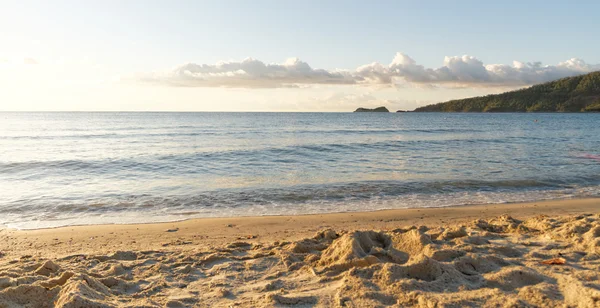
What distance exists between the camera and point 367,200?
10.5m

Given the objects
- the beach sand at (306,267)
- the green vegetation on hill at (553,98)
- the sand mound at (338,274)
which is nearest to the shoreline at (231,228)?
the beach sand at (306,267)

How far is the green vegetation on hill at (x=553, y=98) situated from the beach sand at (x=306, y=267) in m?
145

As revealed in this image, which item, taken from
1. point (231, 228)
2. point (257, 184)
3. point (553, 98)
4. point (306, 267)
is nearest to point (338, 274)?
point (306, 267)

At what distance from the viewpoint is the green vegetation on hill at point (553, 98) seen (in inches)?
4857

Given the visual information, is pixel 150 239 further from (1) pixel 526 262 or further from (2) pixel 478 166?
(2) pixel 478 166

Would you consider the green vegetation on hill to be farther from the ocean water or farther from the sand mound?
the sand mound

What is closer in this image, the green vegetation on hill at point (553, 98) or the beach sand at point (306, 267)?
the beach sand at point (306, 267)

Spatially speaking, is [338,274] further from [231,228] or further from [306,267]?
[231,228]

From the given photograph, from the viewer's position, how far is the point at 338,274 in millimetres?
4621

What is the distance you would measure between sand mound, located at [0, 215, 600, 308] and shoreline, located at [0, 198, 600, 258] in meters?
0.85

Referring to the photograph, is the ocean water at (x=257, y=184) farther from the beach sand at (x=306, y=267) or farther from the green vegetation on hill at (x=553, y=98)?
the green vegetation on hill at (x=553, y=98)

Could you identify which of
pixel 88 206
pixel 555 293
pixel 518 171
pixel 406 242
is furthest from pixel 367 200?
pixel 518 171

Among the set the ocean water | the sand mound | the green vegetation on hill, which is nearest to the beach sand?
the sand mound

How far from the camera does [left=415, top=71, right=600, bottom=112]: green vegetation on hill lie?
405ft
